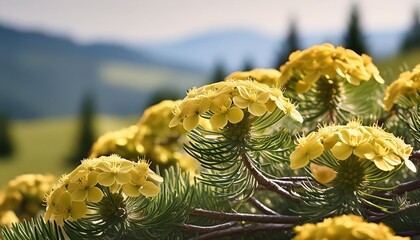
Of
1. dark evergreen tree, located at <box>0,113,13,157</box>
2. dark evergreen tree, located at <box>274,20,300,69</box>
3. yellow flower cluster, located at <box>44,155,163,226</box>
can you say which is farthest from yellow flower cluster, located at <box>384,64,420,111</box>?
dark evergreen tree, located at <box>0,113,13,157</box>

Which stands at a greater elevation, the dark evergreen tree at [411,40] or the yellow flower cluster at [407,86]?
the yellow flower cluster at [407,86]

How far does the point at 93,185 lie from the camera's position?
2059 mm

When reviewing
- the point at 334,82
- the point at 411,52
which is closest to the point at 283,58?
the point at 411,52

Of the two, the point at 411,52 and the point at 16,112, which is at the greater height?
the point at 411,52

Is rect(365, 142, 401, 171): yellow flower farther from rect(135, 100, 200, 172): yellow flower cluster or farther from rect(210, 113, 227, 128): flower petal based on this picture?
rect(135, 100, 200, 172): yellow flower cluster

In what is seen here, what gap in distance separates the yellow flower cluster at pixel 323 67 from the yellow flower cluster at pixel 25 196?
175 centimetres

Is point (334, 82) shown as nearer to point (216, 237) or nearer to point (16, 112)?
point (216, 237)

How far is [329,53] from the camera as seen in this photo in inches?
113

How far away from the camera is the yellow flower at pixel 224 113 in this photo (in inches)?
83.2

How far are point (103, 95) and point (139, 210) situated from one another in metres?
135

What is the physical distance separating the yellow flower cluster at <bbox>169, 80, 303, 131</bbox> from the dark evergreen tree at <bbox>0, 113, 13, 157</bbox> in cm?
4325

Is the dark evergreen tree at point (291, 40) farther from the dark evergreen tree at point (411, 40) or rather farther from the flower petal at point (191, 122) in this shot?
the flower petal at point (191, 122)

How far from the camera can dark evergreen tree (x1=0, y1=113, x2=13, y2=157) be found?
4559 centimetres

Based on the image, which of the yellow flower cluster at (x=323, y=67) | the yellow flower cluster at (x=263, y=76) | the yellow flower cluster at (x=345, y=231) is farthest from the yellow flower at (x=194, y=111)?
the yellow flower cluster at (x=263, y=76)
